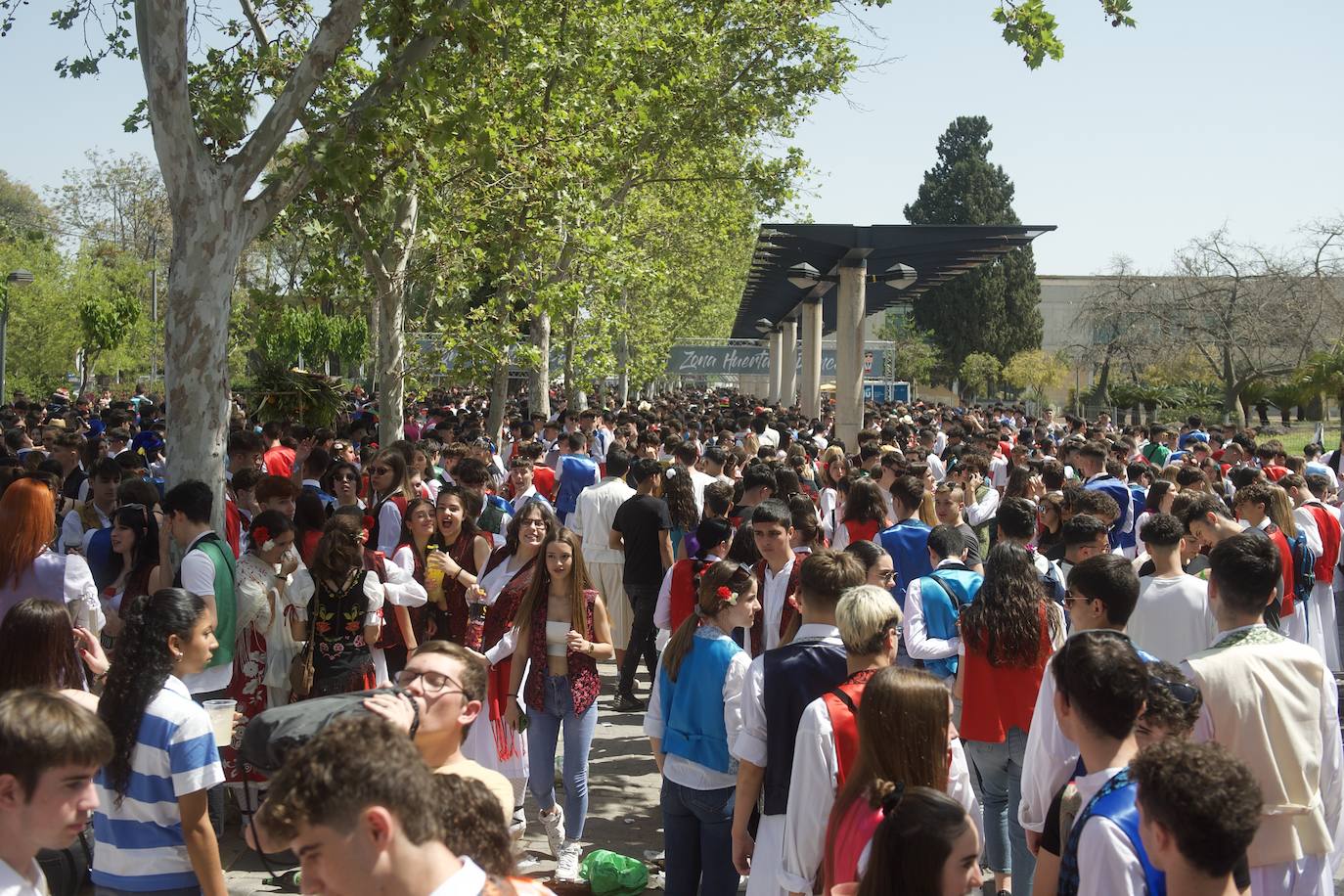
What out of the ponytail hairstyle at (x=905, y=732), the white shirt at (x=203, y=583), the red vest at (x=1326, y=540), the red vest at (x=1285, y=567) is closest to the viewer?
the ponytail hairstyle at (x=905, y=732)

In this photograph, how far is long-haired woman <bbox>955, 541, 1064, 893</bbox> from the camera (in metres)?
5.51

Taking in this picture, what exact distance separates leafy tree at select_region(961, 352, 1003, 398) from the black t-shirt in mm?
57679

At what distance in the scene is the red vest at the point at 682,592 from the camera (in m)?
7.21

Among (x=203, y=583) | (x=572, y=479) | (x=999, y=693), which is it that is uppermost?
(x=572, y=479)

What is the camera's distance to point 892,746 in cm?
363

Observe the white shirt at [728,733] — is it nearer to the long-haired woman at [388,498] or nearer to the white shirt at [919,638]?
the white shirt at [919,638]

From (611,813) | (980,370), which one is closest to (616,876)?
(611,813)

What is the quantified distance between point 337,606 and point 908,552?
11.7 feet

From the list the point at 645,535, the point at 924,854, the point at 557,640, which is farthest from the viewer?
the point at 645,535

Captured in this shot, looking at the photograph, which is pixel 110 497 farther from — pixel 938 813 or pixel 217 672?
pixel 938 813

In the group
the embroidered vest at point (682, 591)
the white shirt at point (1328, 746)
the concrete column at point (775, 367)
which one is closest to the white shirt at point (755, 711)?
the white shirt at point (1328, 746)

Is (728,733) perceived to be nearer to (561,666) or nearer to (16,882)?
(561,666)

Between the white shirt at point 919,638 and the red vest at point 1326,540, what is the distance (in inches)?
221

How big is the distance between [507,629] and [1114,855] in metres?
3.88
